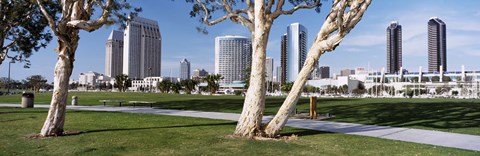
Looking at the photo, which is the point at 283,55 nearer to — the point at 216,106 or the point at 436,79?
the point at 436,79

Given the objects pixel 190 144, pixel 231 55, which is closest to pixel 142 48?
pixel 231 55

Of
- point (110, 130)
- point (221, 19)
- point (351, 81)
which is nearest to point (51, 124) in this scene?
point (110, 130)

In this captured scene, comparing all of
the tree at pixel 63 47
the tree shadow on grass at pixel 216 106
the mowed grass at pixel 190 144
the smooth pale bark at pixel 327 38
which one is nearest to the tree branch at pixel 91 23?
the tree at pixel 63 47

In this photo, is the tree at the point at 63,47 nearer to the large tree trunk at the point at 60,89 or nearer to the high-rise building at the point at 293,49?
the large tree trunk at the point at 60,89

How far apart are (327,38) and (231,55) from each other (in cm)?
16502

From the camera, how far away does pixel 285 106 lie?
11602 millimetres

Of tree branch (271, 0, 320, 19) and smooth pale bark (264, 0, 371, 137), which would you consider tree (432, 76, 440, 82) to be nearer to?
tree branch (271, 0, 320, 19)

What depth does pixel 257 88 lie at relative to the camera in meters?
11.8

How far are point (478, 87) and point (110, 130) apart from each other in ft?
456

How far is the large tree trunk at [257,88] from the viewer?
11.6 m

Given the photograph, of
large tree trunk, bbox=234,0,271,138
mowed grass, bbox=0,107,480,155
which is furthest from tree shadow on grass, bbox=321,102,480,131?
large tree trunk, bbox=234,0,271,138

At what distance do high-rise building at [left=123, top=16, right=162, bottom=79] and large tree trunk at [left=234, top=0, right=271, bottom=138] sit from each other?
102 m

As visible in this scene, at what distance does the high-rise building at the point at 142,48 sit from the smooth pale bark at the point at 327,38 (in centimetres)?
10304

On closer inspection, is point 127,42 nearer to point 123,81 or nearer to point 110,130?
point 123,81
